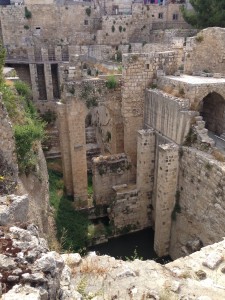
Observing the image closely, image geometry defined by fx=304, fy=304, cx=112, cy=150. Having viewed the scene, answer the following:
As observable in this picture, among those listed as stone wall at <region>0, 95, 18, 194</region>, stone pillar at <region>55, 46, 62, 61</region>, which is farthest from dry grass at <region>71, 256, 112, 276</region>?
stone pillar at <region>55, 46, 62, 61</region>

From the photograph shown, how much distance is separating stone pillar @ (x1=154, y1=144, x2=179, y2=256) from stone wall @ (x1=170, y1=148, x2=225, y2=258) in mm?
222

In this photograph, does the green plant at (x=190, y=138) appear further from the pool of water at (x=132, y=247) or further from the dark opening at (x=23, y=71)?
the dark opening at (x=23, y=71)

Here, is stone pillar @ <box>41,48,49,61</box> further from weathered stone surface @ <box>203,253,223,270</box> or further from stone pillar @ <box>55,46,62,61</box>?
weathered stone surface @ <box>203,253,223,270</box>

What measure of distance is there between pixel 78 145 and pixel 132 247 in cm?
467

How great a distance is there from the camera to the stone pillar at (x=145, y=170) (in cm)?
→ 1169

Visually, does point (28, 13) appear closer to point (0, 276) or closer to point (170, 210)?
point (170, 210)

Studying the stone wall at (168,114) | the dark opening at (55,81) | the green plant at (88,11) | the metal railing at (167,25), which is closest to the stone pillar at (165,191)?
the stone wall at (168,114)

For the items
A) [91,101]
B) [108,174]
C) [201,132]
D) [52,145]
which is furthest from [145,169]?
[52,145]

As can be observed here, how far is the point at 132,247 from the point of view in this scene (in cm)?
1180

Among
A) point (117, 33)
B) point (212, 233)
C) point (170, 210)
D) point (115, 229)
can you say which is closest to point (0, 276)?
point (212, 233)

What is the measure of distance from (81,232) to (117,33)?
21.1m

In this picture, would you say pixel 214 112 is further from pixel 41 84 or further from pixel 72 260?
pixel 41 84

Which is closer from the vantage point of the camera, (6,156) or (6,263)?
(6,263)

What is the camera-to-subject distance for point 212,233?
30.5ft
